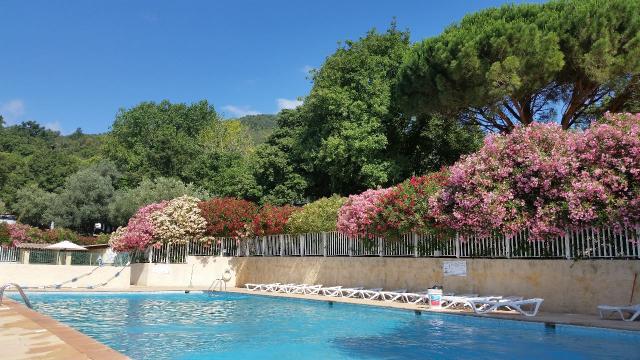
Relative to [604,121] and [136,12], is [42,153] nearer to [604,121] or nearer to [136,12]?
[136,12]

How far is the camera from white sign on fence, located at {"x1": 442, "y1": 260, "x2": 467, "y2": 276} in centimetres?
Result: 1517

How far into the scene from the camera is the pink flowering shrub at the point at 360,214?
1750 centimetres

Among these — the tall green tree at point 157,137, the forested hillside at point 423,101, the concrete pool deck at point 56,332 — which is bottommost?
the concrete pool deck at point 56,332

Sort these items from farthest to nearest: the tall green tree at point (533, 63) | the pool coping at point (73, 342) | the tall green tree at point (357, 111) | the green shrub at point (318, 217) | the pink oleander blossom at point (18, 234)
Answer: the pink oleander blossom at point (18, 234) → the tall green tree at point (357, 111) → the green shrub at point (318, 217) → the tall green tree at point (533, 63) → the pool coping at point (73, 342)

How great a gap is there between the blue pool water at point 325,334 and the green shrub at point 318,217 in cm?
405

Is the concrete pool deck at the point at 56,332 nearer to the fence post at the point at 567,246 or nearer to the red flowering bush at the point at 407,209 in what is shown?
the fence post at the point at 567,246

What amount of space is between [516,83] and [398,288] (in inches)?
354

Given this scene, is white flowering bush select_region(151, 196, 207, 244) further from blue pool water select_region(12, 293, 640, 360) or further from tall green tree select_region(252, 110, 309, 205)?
blue pool water select_region(12, 293, 640, 360)

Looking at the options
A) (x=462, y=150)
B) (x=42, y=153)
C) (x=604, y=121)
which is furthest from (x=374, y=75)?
(x=42, y=153)

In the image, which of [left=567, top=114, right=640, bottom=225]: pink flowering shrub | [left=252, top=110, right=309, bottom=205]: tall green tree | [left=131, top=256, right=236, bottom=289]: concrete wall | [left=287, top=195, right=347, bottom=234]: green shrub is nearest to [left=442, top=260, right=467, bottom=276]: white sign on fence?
[left=567, top=114, right=640, bottom=225]: pink flowering shrub

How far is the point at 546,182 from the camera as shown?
1269cm

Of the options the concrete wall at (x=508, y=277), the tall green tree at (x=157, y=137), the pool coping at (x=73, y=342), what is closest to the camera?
the pool coping at (x=73, y=342)

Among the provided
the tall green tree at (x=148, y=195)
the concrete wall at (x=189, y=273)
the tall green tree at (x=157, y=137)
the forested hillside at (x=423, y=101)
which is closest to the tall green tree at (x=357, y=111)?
the forested hillside at (x=423, y=101)

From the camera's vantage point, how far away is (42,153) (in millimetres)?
59562
